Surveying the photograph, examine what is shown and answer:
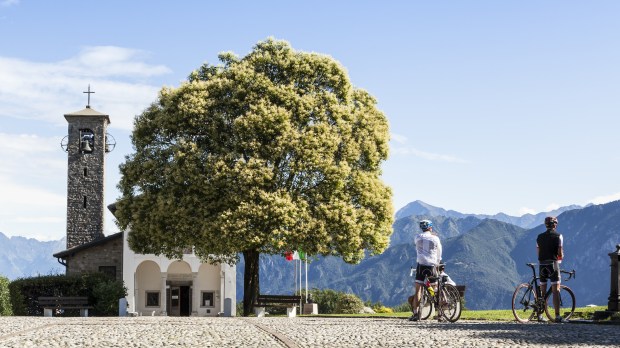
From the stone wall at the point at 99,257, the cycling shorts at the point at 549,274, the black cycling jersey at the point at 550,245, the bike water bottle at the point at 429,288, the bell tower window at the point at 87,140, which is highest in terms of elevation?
the bell tower window at the point at 87,140

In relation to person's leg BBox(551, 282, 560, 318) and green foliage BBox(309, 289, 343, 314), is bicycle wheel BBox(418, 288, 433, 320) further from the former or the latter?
green foliage BBox(309, 289, 343, 314)

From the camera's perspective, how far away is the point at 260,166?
33.8m

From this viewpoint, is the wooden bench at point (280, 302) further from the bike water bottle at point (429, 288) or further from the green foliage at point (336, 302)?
the green foliage at point (336, 302)

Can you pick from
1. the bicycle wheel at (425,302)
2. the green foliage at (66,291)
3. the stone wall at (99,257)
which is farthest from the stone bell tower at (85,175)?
the bicycle wheel at (425,302)

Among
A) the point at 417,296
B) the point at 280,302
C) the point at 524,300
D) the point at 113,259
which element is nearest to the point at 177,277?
the point at 113,259

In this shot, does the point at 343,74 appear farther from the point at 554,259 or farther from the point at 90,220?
the point at 90,220

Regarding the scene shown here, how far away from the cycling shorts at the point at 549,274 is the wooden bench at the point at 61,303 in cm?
2231

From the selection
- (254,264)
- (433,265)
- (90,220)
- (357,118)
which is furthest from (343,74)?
(90,220)

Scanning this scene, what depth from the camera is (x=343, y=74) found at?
123ft

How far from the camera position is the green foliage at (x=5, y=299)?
37.2m

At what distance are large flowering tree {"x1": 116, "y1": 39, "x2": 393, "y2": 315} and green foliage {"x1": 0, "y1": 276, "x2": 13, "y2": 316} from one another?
612 cm

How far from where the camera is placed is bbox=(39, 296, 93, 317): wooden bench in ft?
114

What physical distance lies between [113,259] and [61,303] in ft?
72.4

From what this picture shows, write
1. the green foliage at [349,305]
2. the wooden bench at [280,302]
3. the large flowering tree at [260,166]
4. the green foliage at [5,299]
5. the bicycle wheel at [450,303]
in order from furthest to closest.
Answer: the green foliage at [349,305] → the green foliage at [5,299] → the large flowering tree at [260,166] → the wooden bench at [280,302] → the bicycle wheel at [450,303]
